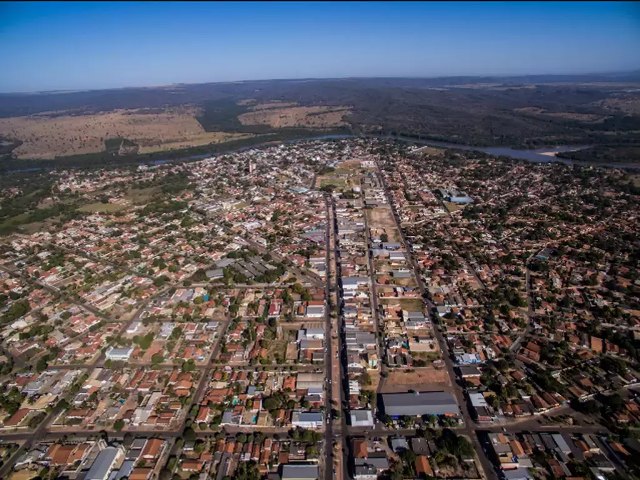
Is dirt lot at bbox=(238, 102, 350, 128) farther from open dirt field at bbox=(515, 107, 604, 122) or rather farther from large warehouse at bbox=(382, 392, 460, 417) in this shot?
large warehouse at bbox=(382, 392, 460, 417)

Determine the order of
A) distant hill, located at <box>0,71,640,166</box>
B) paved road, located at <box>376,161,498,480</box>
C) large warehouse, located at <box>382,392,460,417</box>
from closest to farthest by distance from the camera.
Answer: paved road, located at <box>376,161,498,480</box> → large warehouse, located at <box>382,392,460,417</box> → distant hill, located at <box>0,71,640,166</box>

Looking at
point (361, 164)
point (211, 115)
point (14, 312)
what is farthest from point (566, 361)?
point (211, 115)

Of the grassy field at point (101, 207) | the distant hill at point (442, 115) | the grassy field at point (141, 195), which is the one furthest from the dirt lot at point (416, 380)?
the distant hill at point (442, 115)

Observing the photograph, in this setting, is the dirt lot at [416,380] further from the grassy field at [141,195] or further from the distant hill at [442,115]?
the distant hill at [442,115]

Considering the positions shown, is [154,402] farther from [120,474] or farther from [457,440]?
[457,440]

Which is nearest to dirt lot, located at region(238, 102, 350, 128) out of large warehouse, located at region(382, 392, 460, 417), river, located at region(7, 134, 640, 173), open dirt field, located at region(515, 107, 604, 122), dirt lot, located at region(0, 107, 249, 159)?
dirt lot, located at region(0, 107, 249, 159)

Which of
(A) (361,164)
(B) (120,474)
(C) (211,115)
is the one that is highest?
(C) (211,115)

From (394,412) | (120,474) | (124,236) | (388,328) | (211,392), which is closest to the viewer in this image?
(120,474)

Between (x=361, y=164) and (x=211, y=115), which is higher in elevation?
(x=211, y=115)
